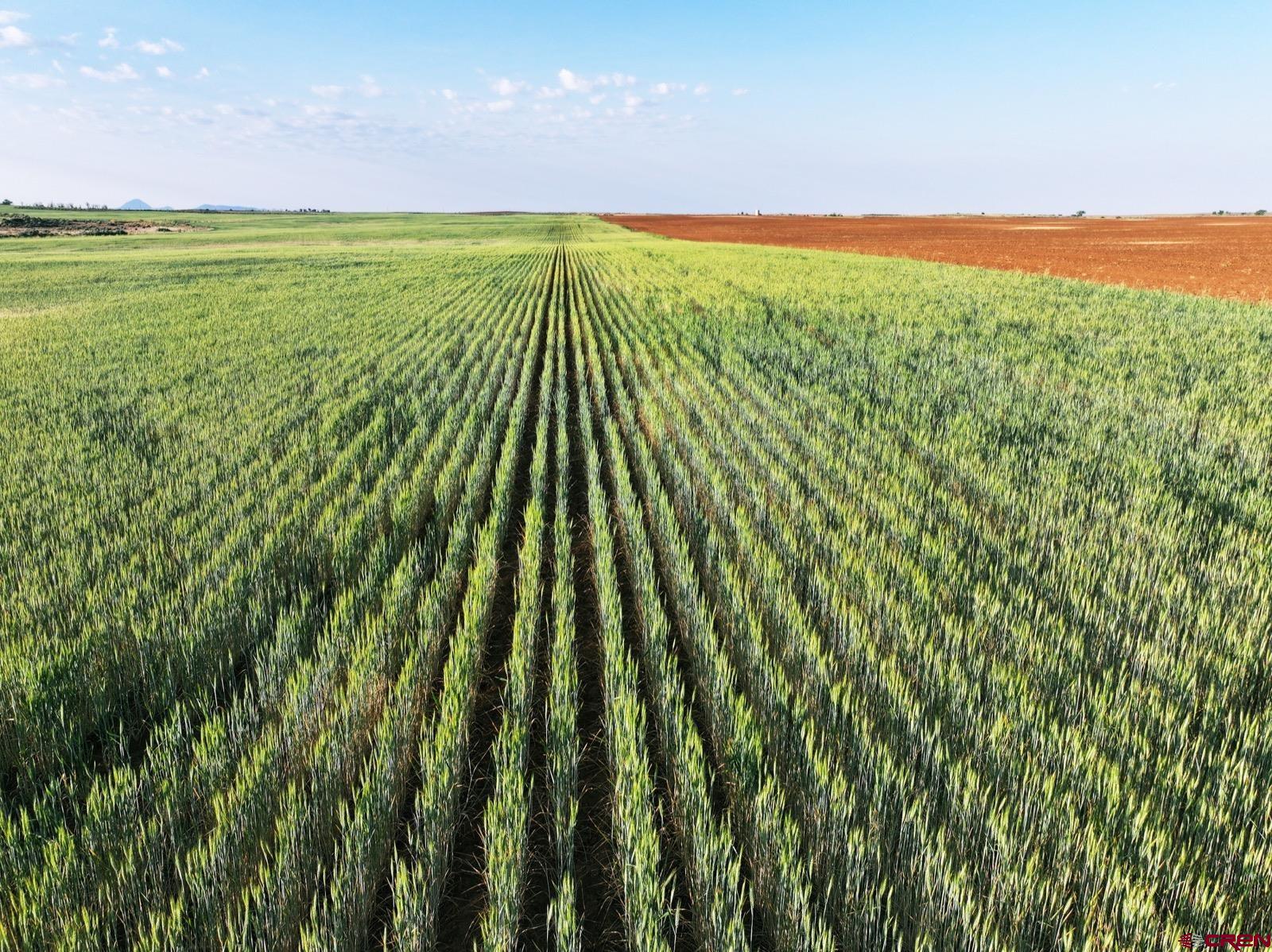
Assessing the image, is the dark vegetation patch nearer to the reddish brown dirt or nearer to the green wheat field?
the reddish brown dirt

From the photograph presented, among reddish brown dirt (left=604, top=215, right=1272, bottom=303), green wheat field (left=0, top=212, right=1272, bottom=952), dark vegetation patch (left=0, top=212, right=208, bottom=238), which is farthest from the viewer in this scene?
dark vegetation patch (left=0, top=212, right=208, bottom=238)

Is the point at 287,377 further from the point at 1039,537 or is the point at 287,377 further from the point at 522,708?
the point at 1039,537

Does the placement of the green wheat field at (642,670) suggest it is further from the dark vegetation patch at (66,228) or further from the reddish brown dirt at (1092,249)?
the dark vegetation patch at (66,228)

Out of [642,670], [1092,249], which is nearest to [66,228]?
[642,670]

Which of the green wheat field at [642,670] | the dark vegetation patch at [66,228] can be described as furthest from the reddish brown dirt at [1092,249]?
the dark vegetation patch at [66,228]

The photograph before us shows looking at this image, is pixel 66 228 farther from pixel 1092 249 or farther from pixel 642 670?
pixel 1092 249

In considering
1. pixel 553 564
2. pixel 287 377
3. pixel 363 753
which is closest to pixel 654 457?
pixel 553 564

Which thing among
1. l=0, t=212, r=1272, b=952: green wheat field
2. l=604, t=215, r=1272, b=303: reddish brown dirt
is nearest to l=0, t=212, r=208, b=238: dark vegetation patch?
l=604, t=215, r=1272, b=303: reddish brown dirt

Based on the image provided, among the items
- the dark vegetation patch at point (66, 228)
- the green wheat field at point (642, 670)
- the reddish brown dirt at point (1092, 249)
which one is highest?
the dark vegetation patch at point (66, 228)
